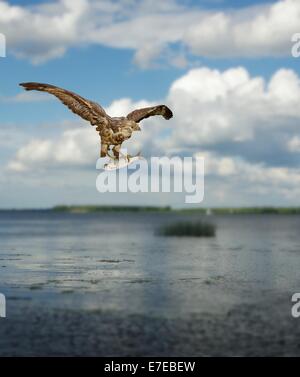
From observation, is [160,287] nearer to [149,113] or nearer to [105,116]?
[149,113]

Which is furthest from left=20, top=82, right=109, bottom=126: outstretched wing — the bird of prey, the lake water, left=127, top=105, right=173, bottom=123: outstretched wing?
the lake water

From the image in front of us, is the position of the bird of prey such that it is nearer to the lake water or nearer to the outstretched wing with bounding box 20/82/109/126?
the outstretched wing with bounding box 20/82/109/126

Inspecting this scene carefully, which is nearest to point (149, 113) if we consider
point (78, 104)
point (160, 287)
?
point (78, 104)

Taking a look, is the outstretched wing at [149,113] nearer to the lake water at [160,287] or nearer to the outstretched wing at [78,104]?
the outstretched wing at [78,104]

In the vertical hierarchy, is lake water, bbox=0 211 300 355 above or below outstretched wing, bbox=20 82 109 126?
below

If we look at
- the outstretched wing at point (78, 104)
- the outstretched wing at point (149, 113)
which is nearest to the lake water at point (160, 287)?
the outstretched wing at point (149, 113)

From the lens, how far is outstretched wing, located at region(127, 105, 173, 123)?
14047 millimetres

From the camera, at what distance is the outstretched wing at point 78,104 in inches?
528

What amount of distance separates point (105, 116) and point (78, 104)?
119 centimetres

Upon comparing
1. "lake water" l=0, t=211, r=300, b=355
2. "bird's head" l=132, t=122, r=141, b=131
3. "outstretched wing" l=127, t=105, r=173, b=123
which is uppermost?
"outstretched wing" l=127, t=105, r=173, b=123

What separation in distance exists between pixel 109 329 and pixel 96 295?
709 centimetres

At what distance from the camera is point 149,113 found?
1473 cm
